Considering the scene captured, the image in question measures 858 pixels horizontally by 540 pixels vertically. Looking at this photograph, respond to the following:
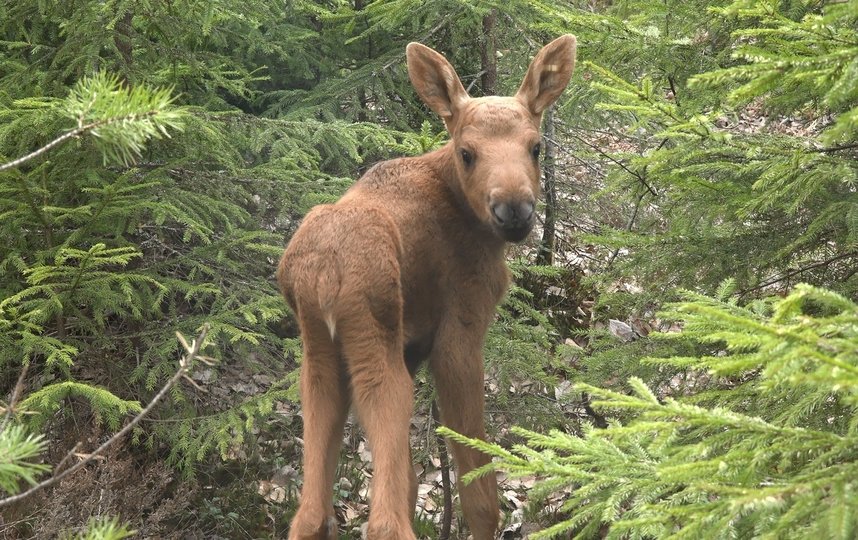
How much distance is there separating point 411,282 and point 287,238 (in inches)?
136

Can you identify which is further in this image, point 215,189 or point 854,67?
point 215,189

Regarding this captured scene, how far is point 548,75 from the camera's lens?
5914 mm

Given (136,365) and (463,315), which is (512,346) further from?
(136,365)

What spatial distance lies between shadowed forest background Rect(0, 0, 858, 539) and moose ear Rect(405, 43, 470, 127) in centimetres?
93

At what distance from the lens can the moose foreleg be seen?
5.55 meters

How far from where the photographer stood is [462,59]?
404 inches

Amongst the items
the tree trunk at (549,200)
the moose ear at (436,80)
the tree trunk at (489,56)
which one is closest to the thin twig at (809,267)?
the moose ear at (436,80)

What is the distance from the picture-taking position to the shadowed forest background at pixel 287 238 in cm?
556

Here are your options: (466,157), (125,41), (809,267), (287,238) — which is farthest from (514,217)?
(125,41)

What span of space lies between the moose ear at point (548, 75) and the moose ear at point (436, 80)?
0.39 m

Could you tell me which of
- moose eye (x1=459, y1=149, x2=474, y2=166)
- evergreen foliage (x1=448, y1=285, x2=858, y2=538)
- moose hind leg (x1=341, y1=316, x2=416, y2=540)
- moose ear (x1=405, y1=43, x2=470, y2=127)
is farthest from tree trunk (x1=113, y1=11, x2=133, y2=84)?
evergreen foliage (x1=448, y1=285, x2=858, y2=538)

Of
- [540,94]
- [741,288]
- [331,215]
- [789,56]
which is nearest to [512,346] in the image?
[741,288]

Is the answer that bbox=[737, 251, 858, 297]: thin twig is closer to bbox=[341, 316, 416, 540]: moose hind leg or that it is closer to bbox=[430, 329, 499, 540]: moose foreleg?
bbox=[430, 329, 499, 540]: moose foreleg

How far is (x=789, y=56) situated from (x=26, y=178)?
5252 mm
